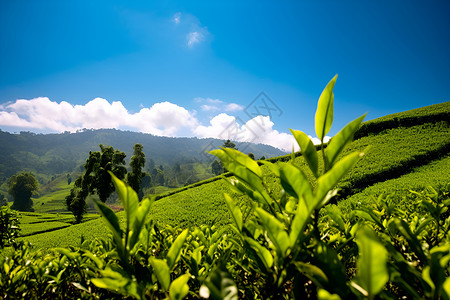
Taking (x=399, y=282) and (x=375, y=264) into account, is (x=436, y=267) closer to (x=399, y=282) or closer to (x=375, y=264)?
(x=399, y=282)

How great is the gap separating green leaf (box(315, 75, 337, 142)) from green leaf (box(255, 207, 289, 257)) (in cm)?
36

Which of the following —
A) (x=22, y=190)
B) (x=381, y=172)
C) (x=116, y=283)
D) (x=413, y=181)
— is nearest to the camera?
(x=116, y=283)

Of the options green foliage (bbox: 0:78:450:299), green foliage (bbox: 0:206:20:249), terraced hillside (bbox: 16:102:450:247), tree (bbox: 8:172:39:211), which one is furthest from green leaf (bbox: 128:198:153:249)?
tree (bbox: 8:172:39:211)

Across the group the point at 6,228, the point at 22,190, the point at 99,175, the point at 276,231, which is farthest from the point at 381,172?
the point at 22,190

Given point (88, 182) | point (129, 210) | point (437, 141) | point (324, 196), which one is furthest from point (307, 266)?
point (88, 182)

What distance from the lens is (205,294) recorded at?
0.52 metres

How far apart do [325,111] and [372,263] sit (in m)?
0.46

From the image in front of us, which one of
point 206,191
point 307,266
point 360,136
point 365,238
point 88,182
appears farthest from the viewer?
point 88,182

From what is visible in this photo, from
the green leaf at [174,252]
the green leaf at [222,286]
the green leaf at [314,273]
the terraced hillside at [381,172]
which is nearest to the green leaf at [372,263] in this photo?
the green leaf at [314,273]

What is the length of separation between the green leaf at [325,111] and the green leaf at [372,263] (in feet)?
1.38

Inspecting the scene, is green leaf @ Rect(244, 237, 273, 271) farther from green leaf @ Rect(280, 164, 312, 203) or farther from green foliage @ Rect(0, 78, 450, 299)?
green leaf @ Rect(280, 164, 312, 203)

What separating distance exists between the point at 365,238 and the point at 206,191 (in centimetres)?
1593

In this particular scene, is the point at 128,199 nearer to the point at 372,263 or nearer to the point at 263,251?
the point at 263,251

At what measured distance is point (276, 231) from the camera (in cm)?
54
